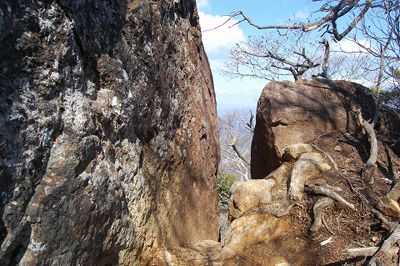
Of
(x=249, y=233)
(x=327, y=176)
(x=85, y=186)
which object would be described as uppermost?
(x=85, y=186)

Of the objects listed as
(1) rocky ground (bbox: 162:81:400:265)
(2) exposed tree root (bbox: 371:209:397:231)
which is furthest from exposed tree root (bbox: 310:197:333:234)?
(2) exposed tree root (bbox: 371:209:397:231)

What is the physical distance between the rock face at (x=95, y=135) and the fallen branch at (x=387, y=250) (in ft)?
6.35

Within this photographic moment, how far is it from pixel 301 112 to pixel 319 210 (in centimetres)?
304

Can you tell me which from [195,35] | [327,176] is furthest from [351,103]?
[195,35]

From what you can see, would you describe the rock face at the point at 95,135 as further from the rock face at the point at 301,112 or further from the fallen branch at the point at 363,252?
the rock face at the point at 301,112

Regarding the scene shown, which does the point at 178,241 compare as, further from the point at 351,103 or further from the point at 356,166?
the point at 351,103

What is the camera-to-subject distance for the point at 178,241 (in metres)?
4.35

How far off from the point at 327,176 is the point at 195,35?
2607 mm

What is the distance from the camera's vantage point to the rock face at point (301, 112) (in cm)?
712

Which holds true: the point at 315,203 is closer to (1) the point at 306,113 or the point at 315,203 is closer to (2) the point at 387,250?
(2) the point at 387,250

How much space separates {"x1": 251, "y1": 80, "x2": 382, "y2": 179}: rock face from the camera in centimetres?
712

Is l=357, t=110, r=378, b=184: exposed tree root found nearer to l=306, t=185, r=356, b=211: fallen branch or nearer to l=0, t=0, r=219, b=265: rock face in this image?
l=306, t=185, r=356, b=211: fallen branch

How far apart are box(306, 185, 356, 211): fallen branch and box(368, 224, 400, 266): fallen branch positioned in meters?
0.78

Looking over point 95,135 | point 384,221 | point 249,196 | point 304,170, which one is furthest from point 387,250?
point 95,135
